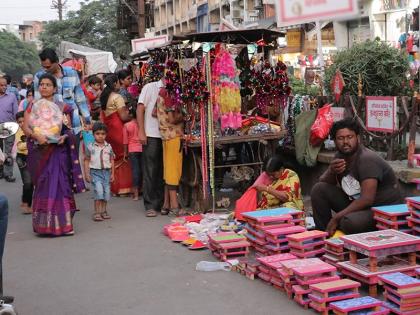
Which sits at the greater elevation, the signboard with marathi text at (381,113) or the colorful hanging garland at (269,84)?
the colorful hanging garland at (269,84)

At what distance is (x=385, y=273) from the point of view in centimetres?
420

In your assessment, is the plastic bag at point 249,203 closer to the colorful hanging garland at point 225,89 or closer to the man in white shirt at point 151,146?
the colorful hanging garland at point 225,89

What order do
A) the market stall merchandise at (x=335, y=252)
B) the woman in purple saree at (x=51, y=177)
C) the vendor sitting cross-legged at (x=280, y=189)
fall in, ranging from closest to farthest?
the market stall merchandise at (x=335, y=252) < the vendor sitting cross-legged at (x=280, y=189) < the woman in purple saree at (x=51, y=177)

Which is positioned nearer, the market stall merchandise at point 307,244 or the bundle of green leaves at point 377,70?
the market stall merchandise at point 307,244

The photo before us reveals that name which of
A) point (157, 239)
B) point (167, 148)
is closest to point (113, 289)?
point (157, 239)

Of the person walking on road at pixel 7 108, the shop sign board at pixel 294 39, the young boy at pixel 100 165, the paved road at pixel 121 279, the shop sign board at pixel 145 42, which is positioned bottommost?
the paved road at pixel 121 279

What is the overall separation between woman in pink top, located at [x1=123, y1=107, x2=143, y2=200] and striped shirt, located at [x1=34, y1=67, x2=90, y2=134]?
4.63 ft

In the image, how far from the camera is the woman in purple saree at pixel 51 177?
252 inches

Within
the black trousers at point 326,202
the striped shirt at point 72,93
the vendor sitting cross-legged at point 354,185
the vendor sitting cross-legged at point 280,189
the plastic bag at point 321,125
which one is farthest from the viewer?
the plastic bag at point 321,125

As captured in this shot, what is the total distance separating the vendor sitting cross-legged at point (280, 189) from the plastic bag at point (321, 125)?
114 centimetres

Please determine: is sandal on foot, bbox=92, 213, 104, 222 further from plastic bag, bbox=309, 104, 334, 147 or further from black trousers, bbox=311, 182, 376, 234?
black trousers, bbox=311, 182, 376, 234

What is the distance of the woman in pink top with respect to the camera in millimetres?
8633

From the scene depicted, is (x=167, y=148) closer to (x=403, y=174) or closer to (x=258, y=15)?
(x=403, y=174)

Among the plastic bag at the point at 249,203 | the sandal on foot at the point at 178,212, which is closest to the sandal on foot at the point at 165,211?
the sandal on foot at the point at 178,212
